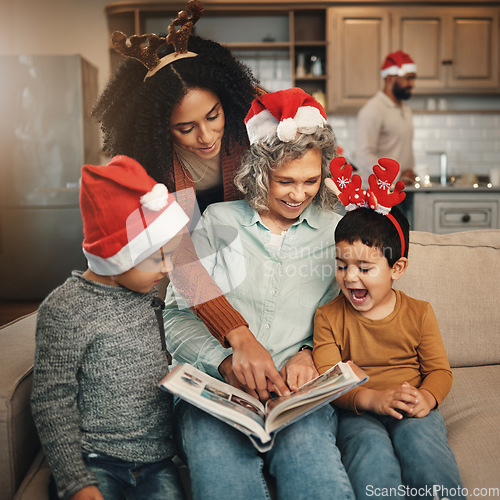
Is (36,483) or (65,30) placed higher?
(65,30)

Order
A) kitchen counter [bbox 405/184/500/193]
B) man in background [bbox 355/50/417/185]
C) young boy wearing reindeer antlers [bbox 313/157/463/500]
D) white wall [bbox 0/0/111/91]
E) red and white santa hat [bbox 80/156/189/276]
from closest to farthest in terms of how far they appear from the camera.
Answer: red and white santa hat [bbox 80/156/189/276] < young boy wearing reindeer antlers [bbox 313/157/463/500] < kitchen counter [bbox 405/184/500/193] < man in background [bbox 355/50/417/185] < white wall [bbox 0/0/111/91]

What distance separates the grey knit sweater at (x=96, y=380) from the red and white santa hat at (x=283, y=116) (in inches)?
20.4

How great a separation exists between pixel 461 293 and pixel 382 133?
284cm

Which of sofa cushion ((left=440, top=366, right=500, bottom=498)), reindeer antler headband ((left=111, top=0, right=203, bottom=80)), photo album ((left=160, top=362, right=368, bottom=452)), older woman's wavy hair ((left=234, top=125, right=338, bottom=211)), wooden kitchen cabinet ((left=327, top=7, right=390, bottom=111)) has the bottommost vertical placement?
sofa cushion ((left=440, top=366, right=500, bottom=498))

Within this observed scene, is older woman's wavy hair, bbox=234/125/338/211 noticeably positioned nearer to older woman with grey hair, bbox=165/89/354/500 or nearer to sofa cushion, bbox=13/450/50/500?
older woman with grey hair, bbox=165/89/354/500

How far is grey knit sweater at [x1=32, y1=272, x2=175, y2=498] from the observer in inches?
37.6

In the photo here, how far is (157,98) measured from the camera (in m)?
1.29

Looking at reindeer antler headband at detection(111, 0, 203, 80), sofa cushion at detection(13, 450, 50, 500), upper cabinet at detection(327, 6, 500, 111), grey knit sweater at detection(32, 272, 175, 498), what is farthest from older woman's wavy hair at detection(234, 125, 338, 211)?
upper cabinet at detection(327, 6, 500, 111)

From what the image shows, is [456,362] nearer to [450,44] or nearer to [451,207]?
[451,207]

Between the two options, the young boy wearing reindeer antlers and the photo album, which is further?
the young boy wearing reindeer antlers

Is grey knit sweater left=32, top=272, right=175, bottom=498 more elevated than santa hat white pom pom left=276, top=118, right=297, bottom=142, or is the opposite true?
santa hat white pom pom left=276, top=118, right=297, bottom=142

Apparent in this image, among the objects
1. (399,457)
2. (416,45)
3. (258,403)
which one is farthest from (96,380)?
(416,45)

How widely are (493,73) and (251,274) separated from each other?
4457mm

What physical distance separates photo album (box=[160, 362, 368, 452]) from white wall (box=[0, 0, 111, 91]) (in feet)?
14.8
